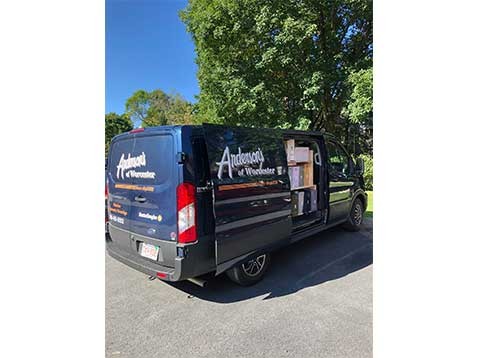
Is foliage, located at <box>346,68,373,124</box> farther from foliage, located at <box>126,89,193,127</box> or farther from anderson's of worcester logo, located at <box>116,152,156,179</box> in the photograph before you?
foliage, located at <box>126,89,193,127</box>

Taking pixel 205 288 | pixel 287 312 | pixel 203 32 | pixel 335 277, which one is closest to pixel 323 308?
pixel 287 312

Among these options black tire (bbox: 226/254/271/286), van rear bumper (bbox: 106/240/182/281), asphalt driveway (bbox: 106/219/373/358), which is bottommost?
asphalt driveway (bbox: 106/219/373/358)

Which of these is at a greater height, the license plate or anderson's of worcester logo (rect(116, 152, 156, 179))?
anderson's of worcester logo (rect(116, 152, 156, 179))

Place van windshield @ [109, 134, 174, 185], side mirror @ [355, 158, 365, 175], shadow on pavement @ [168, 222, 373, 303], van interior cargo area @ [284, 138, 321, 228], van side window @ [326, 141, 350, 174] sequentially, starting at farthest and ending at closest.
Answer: side mirror @ [355, 158, 365, 175] < van side window @ [326, 141, 350, 174] < van interior cargo area @ [284, 138, 321, 228] < shadow on pavement @ [168, 222, 373, 303] < van windshield @ [109, 134, 174, 185]

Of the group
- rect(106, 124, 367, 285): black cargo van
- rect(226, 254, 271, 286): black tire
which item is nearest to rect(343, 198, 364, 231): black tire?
rect(106, 124, 367, 285): black cargo van

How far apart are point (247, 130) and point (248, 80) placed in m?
8.04

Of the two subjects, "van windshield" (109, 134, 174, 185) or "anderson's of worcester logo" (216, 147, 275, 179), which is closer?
"van windshield" (109, 134, 174, 185)

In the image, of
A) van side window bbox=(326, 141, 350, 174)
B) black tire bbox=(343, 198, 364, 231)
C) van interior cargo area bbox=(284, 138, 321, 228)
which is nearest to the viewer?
van interior cargo area bbox=(284, 138, 321, 228)

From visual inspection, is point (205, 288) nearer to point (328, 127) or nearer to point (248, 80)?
point (248, 80)

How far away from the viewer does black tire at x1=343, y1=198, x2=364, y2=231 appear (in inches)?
197

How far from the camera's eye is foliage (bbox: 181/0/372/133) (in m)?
8.65

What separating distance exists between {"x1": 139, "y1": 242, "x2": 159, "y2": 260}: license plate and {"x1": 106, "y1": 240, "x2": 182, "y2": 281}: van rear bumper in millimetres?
60

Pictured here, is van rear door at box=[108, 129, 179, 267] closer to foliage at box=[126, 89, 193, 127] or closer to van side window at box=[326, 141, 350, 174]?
van side window at box=[326, 141, 350, 174]

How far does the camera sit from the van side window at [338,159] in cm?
474
